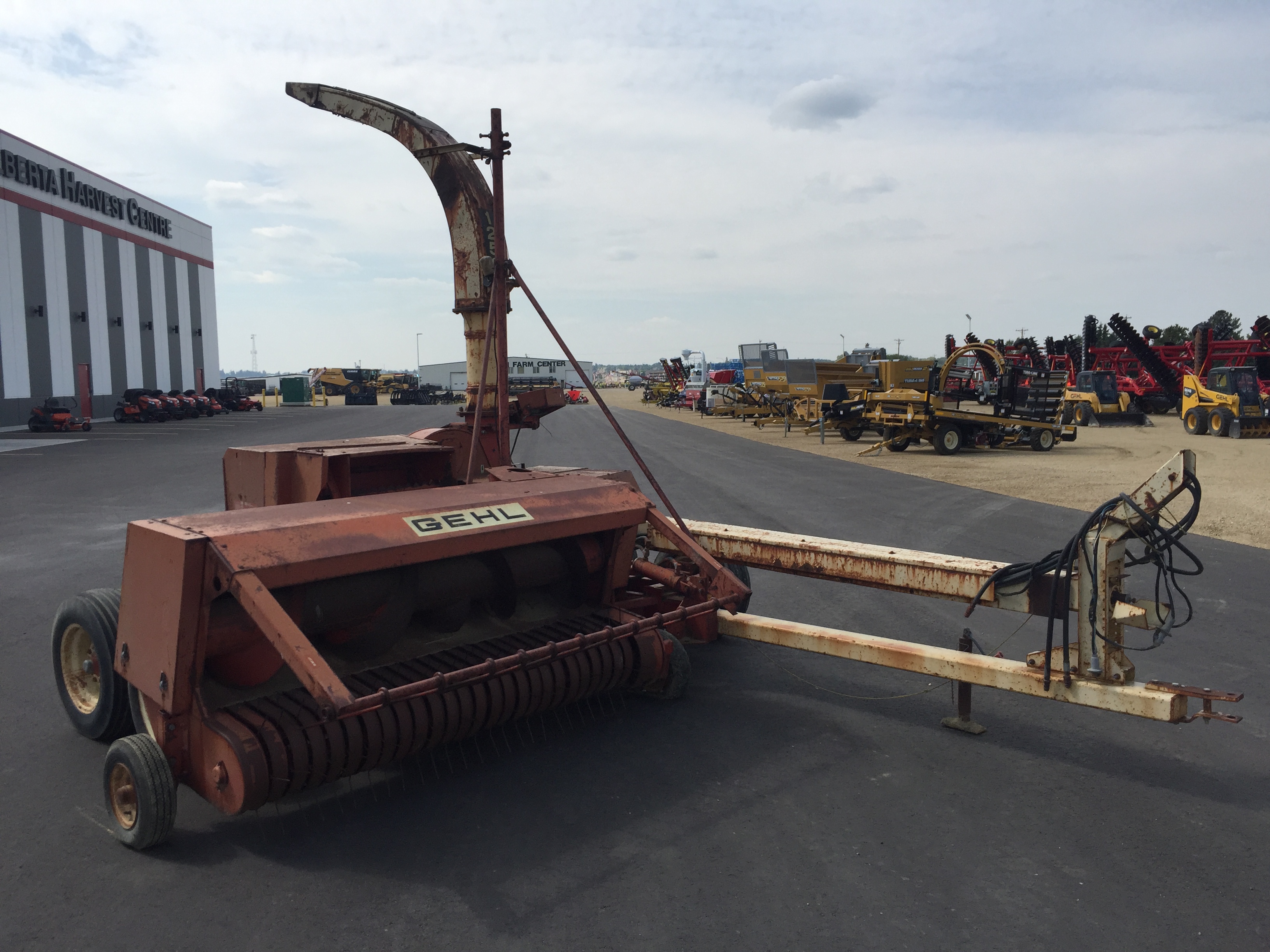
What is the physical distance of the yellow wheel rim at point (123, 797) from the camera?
3637 mm

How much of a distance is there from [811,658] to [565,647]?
8.30 ft

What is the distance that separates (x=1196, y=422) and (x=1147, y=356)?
749cm

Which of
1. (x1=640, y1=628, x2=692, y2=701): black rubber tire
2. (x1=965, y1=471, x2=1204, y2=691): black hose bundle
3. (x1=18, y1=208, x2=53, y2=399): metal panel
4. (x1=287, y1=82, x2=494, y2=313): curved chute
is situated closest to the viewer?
(x1=965, y1=471, x2=1204, y2=691): black hose bundle

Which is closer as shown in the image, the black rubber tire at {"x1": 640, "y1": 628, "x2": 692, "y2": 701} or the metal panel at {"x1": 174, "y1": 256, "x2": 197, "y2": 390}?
the black rubber tire at {"x1": 640, "y1": 628, "x2": 692, "y2": 701}

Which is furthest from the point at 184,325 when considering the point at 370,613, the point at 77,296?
the point at 370,613

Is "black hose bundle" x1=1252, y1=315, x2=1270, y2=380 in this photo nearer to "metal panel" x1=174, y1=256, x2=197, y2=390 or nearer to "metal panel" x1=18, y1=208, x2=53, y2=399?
"metal panel" x1=18, y1=208, x2=53, y2=399

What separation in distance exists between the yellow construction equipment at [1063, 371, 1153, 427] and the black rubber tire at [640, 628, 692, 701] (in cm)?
2697

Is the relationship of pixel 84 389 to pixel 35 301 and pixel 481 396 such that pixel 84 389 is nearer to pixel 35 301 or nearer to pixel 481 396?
pixel 35 301

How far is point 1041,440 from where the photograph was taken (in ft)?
71.2

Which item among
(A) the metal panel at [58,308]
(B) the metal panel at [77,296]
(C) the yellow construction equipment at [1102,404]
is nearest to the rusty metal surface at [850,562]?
(C) the yellow construction equipment at [1102,404]

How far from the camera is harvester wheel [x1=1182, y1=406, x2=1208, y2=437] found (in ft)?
80.1

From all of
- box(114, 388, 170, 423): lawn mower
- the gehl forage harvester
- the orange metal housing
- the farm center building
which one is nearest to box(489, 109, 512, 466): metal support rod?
the gehl forage harvester

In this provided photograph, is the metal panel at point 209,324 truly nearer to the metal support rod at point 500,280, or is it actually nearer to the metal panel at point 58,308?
the metal panel at point 58,308

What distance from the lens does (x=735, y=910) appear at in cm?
→ 315
